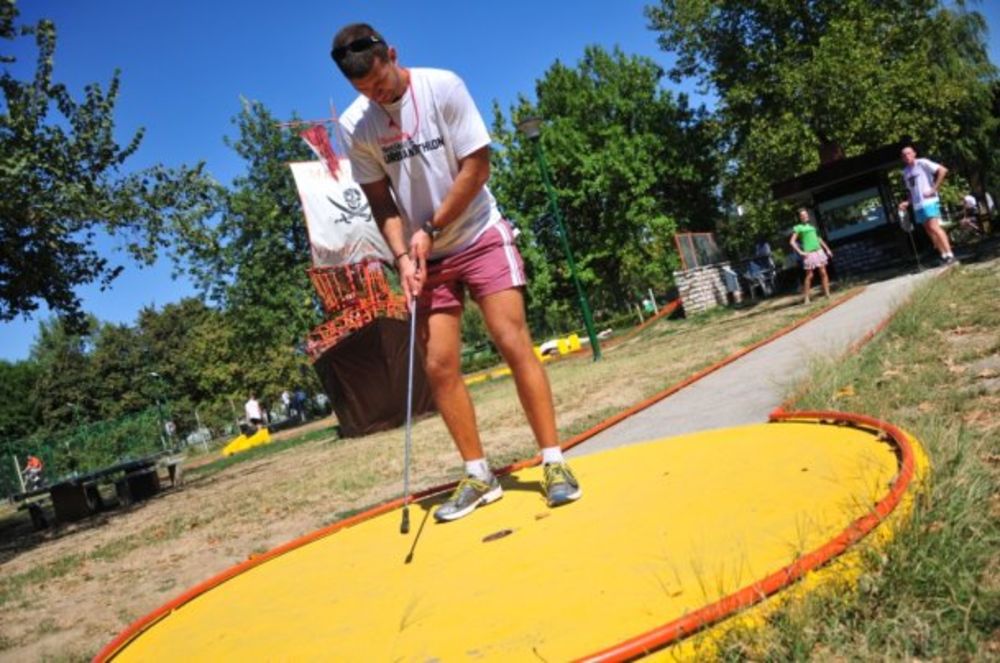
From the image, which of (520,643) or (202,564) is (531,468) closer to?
(520,643)

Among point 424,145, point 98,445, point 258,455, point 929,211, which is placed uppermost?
point 424,145

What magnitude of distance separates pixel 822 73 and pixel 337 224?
17318 millimetres

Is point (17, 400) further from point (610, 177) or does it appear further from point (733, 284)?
point (733, 284)

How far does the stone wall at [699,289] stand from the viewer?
2423 centimetres

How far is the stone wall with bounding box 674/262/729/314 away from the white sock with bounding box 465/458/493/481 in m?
21.7

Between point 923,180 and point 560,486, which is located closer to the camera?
point 560,486

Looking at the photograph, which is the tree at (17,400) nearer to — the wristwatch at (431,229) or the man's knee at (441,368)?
the man's knee at (441,368)

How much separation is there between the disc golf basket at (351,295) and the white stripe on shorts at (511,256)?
2051 cm

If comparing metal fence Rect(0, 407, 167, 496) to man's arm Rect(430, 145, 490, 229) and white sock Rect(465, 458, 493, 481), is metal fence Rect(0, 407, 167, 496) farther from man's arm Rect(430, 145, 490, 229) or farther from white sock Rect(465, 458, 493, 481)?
man's arm Rect(430, 145, 490, 229)

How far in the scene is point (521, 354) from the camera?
3.34 m

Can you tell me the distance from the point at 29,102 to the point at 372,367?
7.73 meters

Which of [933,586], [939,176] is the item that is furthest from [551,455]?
[939,176]

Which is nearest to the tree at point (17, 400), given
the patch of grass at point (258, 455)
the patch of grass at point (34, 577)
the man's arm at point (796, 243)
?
the patch of grass at point (258, 455)

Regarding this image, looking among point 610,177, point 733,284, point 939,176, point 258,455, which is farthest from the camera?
point 610,177
